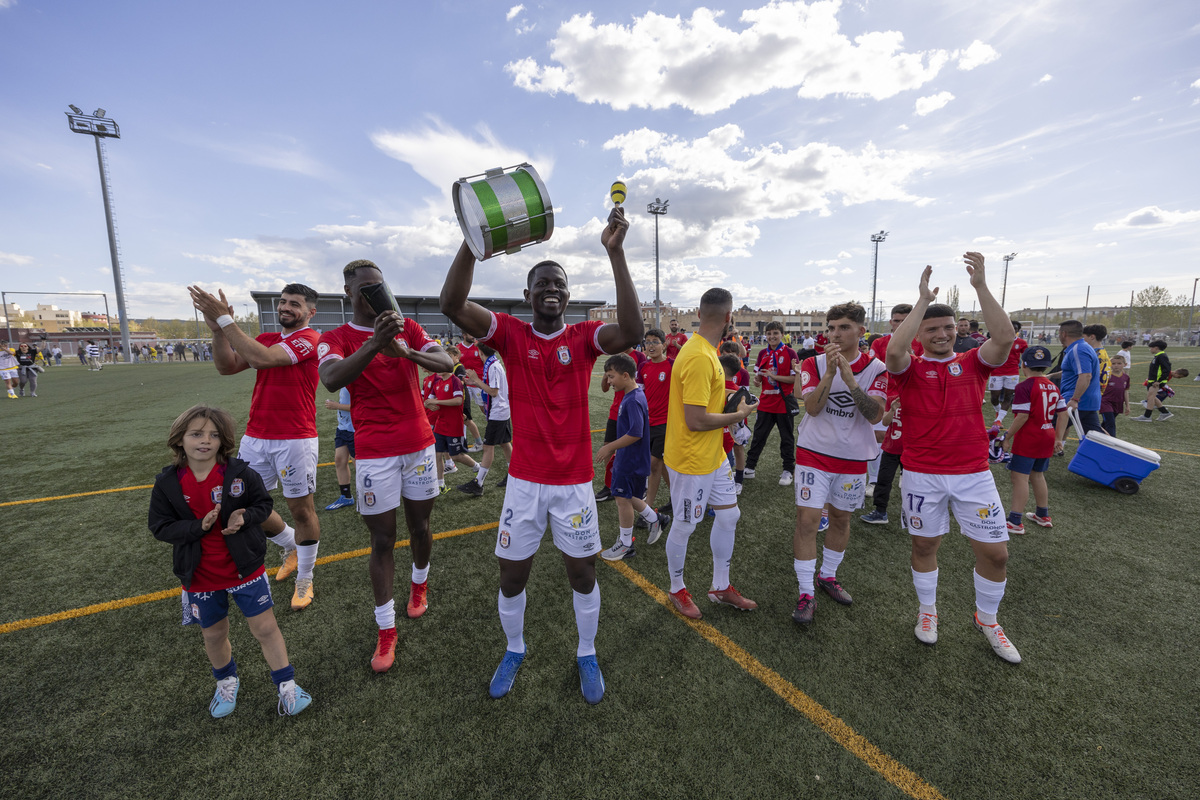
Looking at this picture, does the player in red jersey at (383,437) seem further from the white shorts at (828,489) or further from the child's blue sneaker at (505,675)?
the white shorts at (828,489)

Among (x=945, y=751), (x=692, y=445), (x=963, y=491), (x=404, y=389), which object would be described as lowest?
(x=945, y=751)

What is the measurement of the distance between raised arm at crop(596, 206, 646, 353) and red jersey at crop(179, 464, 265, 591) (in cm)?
232

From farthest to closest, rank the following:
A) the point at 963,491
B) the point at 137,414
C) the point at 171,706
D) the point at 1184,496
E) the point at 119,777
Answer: the point at 137,414 → the point at 1184,496 → the point at 963,491 → the point at 171,706 → the point at 119,777

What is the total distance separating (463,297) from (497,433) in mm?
4539

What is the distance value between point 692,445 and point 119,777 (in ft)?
12.3

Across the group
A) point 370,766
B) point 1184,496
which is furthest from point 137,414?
point 1184,496

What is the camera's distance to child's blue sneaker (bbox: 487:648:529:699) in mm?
2895

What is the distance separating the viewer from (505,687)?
2910 millimetres

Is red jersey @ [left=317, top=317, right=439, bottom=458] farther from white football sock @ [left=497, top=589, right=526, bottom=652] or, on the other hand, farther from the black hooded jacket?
white football sock @ [left=497, top=589, right=526, bottom=652]

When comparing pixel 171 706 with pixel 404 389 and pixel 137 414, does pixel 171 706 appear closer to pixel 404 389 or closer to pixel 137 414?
pixel 404 389

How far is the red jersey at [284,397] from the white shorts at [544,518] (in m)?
2.29

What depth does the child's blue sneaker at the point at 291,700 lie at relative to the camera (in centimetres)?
274

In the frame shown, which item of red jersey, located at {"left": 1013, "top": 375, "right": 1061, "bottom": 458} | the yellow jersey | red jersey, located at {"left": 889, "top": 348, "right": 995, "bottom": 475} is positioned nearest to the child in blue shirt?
the yellow jersey

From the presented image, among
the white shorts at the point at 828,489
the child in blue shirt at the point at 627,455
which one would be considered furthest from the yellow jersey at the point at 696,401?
the child in blue shirt at the point at 627,455
